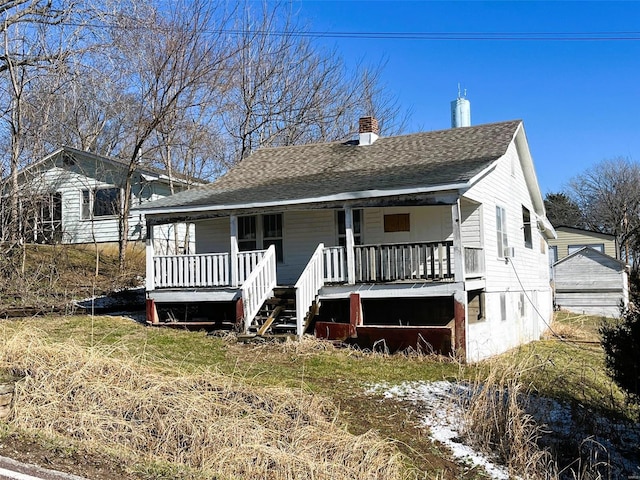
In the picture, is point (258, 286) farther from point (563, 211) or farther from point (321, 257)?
point (563, 211)

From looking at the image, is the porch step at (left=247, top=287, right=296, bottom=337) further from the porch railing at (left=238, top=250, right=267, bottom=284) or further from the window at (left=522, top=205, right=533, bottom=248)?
the window at (left=522, top=205, right=533, bottom=248)

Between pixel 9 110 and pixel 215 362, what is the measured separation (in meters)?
13.3

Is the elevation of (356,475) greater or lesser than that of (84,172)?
lesser

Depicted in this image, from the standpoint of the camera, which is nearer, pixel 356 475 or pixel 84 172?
pixel 356 475

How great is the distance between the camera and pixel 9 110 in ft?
65.2

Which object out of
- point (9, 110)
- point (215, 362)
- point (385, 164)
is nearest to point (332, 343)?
point (215, 362)

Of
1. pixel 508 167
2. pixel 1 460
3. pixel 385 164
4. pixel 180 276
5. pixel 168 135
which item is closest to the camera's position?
pixel 1 460

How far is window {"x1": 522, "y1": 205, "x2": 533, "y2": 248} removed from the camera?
21275 millimetres

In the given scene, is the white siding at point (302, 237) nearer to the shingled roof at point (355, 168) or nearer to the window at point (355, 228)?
the window at point (355, 228)

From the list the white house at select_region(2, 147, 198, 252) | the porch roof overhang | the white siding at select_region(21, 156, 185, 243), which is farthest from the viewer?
the white siding at select_region(21, 156, 185, 243)

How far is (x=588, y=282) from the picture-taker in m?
32.0

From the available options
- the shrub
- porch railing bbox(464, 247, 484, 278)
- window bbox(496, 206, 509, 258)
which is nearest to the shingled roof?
porch railing bbox(464, 247, 484, 278)

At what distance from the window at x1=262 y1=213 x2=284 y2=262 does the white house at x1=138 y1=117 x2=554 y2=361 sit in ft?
0.14

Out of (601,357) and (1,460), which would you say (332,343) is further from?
(1,460)
